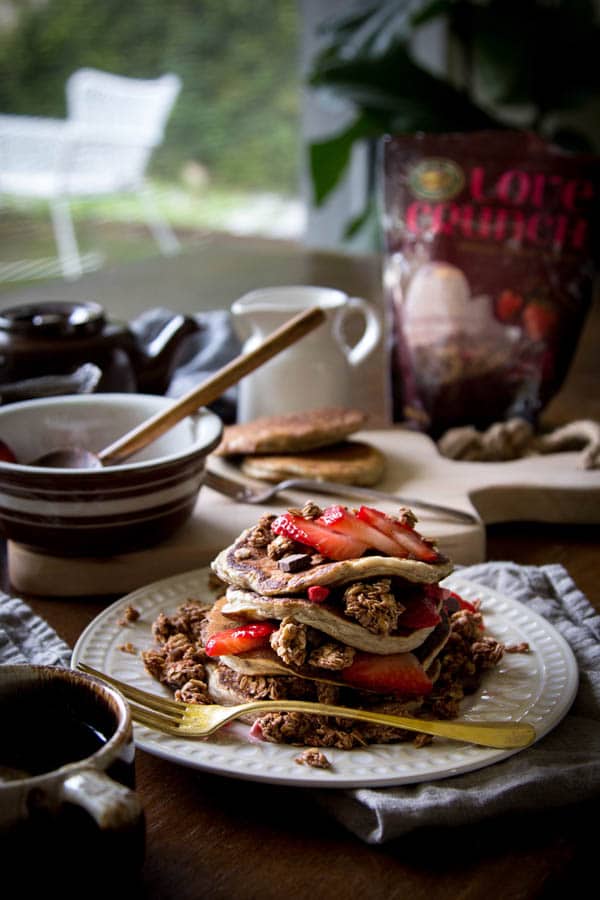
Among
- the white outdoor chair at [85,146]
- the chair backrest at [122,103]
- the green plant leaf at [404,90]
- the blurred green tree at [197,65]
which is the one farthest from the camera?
the blurred green tree at [197,65]

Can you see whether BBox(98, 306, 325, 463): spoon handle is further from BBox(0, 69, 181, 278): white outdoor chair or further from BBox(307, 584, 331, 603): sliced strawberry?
BBox(0, 69, 181, 278): white outdoor chair

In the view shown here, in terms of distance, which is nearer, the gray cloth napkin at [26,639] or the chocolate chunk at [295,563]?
the chocolate chunk at [295,563]

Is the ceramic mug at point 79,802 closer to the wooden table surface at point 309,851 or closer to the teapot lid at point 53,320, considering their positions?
the wooden table surface at point 309,851

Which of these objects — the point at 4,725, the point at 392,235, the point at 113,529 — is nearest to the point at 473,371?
the point at 392,235

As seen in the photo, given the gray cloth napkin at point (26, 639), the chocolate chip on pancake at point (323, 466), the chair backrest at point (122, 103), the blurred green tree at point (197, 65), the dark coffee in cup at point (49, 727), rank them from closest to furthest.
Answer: the dark coffee in cup at point (49, 727) < the gray cloth napkin at point (26, 639) < the chocolate chip on pancake at point (323, 466) < the chair backrest at point (122, 103) < the blurred green tree at point (197, 65)

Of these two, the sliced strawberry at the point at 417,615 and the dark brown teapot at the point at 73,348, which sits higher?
the sliced strawberry at the point at 417,615

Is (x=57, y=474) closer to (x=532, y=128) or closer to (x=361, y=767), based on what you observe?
(x=361, y=767)

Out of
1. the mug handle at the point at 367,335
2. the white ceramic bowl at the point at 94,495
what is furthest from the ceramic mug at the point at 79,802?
the mug handle at the point at 367,335

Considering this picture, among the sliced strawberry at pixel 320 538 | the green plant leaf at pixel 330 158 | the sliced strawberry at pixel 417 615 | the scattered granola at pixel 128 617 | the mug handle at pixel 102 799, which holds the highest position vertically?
the mug handle at pixel 102 799
